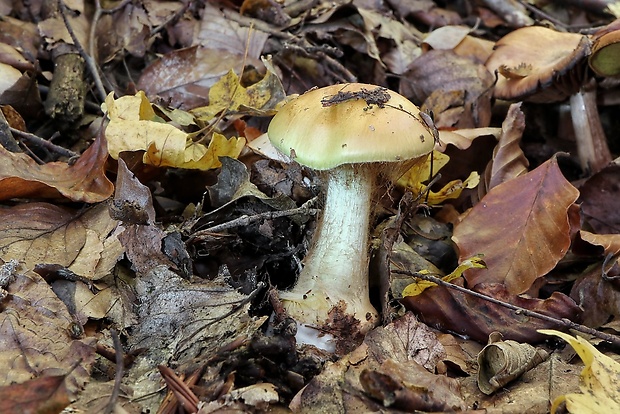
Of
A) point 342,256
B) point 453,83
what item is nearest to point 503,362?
point 342,256

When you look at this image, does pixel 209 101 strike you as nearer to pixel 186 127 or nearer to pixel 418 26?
pixel 186 127

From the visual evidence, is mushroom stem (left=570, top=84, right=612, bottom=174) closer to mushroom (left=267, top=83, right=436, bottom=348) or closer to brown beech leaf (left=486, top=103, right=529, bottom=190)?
brown beech leaf (left=486, top=103, right=529, bottom=190)

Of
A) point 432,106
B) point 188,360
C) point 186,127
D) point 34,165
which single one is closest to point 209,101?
point 186,127

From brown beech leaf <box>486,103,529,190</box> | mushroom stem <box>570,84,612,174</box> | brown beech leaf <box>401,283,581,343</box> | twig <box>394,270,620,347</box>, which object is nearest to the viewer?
twig <box>394,270,620,347</box>

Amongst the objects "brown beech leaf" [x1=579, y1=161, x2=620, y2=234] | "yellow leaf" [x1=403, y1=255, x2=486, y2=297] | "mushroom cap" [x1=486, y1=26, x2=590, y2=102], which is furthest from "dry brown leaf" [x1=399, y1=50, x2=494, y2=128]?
"yellow leaf" [x1=403, y1=255, x2=486, y2=297]

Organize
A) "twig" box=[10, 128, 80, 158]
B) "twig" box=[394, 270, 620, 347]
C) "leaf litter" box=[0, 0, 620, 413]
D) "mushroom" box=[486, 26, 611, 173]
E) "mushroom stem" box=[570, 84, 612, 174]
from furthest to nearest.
Result: "mushroom stem" box=[570, 84, 612, 174] → "mushroom" box=[486, 26, 611, 173] → "twig" box=[10, 128, 80, 158] → "twig" box=[394, 270, 620, 347] → "leaf litter" box=[0, 0, 620, 413]

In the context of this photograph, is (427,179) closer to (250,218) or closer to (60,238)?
(250,218)

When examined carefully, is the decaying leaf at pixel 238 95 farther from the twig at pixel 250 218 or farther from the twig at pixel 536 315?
the twig at pixel 536 315
